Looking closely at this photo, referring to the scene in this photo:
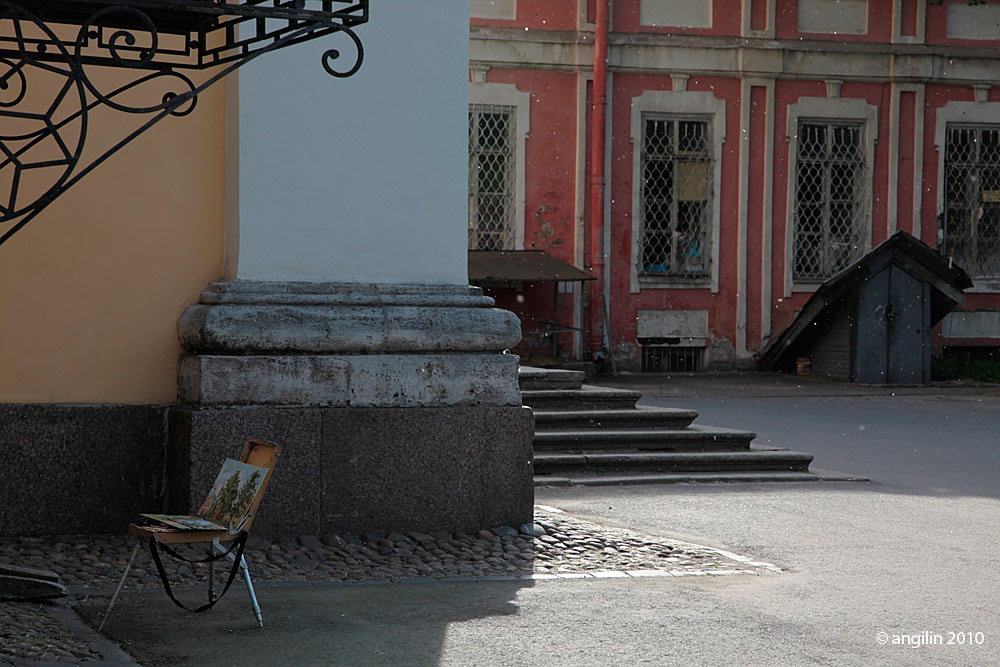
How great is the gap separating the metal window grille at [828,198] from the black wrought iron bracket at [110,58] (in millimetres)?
14560

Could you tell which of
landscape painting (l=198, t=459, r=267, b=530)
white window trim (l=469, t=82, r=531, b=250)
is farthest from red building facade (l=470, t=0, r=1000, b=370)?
landscape painting (l=198, t=459, r=267, b=530)

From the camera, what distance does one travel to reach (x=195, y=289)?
662 centimetres

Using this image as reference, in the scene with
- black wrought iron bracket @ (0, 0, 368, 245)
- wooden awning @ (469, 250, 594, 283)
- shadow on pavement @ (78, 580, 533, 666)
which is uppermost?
black wrought iron bracket @ (0, 0, 368, 245)

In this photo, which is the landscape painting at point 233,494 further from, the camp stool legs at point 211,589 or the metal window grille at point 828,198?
the metal window grille at point 828,198

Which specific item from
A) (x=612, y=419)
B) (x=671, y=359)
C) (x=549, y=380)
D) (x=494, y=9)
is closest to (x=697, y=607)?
(x=612, y=419)

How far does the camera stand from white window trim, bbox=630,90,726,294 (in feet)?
64.4

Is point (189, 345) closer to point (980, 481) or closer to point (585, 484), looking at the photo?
point (585, 484)

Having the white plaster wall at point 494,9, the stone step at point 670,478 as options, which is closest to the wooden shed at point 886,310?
the white plaster wall at point 494,9

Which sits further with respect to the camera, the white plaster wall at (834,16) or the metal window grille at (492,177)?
the white plaster wall at (834,16)

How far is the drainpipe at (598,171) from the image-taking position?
63.1 ft

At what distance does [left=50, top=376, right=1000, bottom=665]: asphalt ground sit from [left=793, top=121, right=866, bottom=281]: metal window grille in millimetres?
12208

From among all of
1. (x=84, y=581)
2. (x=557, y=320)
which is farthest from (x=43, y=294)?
(x=557, y=320)

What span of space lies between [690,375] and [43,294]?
14116 millimetres

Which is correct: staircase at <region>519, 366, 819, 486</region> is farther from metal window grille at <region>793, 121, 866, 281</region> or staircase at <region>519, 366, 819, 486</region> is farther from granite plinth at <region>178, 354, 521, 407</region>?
metal window grille at <region>793, 121, 866, 281</region>
